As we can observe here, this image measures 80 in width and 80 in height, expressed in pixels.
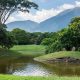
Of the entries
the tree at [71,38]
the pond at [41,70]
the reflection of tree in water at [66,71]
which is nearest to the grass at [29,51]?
the tree at [71,38]

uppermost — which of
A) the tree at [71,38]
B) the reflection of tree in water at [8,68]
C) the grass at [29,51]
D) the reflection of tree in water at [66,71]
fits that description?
the tree at [71,38]

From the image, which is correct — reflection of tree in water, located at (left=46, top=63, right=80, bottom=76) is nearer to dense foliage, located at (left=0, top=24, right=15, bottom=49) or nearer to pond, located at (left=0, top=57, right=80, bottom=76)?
pond, located at (left=0, top=57, right=80, bottom=76)

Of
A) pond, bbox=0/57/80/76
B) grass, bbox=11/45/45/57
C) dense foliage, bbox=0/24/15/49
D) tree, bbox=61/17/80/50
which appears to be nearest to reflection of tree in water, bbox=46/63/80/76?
pond, bbox=0/57/80/76

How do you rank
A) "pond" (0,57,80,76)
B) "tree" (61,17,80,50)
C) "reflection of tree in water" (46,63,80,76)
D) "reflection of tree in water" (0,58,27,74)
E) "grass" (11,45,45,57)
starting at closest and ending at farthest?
"pond" (0,57,80,76)
"reflection of tree in water" (46,63,80,76)
"reflection of tree in water" (0,58,27,74)
"tree" (61,17,80,50)
"grass" (11,45,45,57)

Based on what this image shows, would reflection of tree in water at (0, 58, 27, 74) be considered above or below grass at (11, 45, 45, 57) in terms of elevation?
below

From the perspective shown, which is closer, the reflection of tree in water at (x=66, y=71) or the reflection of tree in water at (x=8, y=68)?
the reflection of tree in water at (x=66, y=71)

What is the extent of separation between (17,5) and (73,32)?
1427 cm

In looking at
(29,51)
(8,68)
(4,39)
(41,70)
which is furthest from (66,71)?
(29,51)

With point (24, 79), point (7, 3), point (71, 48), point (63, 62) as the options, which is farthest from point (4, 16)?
point (24, 79)

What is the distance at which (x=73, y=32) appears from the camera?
6259 centimetres

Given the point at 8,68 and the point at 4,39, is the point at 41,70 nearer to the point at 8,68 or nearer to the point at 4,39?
the point at 8,68

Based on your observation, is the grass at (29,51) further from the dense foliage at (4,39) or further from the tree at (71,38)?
the tree at (71,38)

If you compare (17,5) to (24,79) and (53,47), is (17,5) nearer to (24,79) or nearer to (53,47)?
(53,47)

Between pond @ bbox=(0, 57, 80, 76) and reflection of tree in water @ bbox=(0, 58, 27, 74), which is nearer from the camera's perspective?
pond @ bbox=(0, 57, 80, 76)
